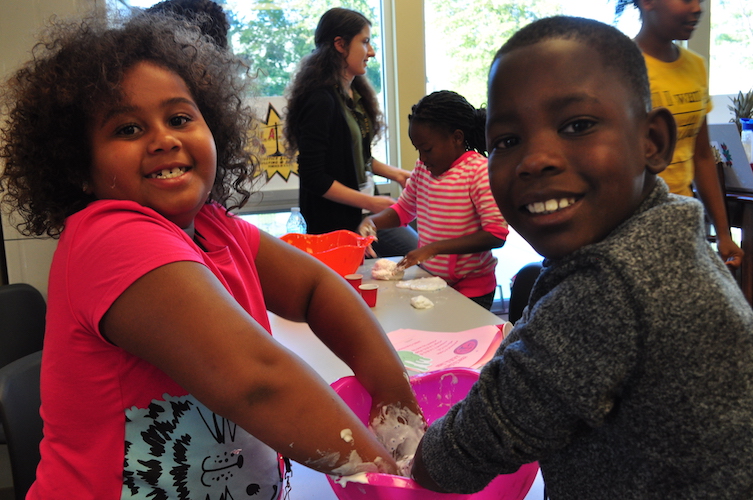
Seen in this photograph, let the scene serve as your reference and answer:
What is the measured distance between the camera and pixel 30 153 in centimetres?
88

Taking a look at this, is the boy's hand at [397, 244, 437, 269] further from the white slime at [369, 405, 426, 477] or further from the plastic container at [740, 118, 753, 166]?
the plastic container at [740, 118, 753, 166]

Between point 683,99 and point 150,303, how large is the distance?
1.91 meters

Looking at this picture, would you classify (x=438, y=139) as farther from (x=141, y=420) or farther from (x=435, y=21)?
(x=435, y=21)

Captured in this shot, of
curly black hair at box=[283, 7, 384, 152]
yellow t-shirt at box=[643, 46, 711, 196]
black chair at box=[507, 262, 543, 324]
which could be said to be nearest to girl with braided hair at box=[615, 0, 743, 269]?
yellow t-shirt at box=[643, 46, 711, 196]

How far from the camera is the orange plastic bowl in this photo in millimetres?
2021

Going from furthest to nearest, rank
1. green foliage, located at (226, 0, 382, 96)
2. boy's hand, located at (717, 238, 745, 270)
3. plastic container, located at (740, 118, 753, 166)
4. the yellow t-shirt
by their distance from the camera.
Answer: green foliage, located at (226, 0, 382, 96)
plastic container, located at (740, 118, 753, 166)
boy's hand, located at (717, 238, 745, 270)
the yellow t-shirt

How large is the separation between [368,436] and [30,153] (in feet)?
2.25

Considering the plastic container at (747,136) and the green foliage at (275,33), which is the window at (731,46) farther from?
the green foliage at (275,33)

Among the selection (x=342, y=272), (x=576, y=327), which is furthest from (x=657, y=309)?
(x=342, y=272)

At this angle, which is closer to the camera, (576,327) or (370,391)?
(576,327)

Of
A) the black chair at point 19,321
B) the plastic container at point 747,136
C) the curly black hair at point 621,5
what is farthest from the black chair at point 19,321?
the plastic container at point 747,136

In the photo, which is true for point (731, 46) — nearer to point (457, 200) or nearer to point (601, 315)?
point (457, 200)

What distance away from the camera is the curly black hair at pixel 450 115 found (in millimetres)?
2211

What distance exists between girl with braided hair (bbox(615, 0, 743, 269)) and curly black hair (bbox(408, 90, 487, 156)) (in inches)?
25.0
